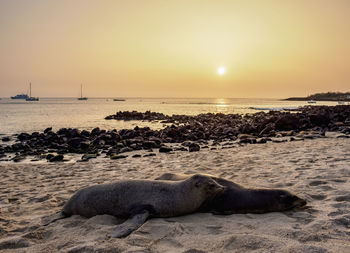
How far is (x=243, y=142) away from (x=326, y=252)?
11.4 meters

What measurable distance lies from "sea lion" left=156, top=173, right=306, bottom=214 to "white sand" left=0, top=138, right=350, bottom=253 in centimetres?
17

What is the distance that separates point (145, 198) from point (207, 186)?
1.02 metres

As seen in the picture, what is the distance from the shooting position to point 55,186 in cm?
751

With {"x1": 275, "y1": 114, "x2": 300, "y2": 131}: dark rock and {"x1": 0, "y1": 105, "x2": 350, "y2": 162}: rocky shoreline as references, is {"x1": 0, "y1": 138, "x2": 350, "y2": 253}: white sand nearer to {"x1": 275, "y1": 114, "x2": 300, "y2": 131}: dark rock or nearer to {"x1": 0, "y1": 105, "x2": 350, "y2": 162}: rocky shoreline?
{"x1": 0, "y1": 105, "x2": 350, "y2": 162}: rocky shoreline

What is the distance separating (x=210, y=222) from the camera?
4.56 meters

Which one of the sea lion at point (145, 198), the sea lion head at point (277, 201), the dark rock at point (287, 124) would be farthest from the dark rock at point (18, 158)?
the dark rock at point (287, 124)

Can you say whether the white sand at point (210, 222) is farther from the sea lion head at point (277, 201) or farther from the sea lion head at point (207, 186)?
the sea lion head at point (207, 186)

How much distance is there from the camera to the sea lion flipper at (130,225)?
4.13 meters

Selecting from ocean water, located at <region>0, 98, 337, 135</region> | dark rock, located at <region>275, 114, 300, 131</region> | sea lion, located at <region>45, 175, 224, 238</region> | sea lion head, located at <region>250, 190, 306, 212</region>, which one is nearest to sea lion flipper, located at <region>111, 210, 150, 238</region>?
sea lion, located at <region>45, 175, 224, 238</region>

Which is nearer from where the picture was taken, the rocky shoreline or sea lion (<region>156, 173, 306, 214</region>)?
sea lion (<region>156, 173, 306, 214</region>)

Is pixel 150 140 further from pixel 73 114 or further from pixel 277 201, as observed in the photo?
pixel 73 114

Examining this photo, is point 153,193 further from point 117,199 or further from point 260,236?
point 260,236

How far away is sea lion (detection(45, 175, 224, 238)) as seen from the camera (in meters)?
4.85

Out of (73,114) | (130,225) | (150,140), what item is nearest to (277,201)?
(130,225)
